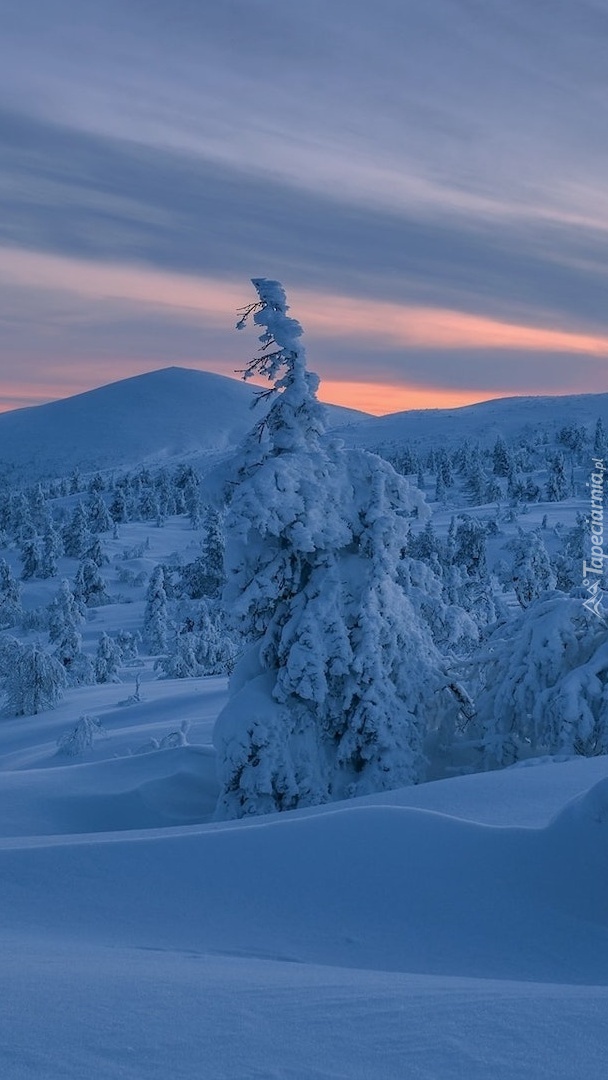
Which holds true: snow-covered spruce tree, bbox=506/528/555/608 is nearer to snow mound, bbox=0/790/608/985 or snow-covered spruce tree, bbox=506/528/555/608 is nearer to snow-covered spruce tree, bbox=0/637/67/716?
snow-covered spruce tree, bbox=0/637/67/716

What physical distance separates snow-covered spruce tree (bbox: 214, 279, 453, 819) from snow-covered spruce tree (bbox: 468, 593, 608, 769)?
1.29 meters

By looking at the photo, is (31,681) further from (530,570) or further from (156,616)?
(156,616)

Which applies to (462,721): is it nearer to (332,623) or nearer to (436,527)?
(332,623)

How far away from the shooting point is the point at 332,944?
545 centimetres

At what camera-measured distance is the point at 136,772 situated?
1617cm

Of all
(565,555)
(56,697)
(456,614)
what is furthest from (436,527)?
(456,614)

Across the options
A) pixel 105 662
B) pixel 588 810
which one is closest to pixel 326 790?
pixel 588 810

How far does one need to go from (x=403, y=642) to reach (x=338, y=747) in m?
2.00

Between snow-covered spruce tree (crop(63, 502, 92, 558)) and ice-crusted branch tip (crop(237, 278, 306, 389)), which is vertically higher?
ice-crusted branch tip (crop(237, 278, 306, 389))

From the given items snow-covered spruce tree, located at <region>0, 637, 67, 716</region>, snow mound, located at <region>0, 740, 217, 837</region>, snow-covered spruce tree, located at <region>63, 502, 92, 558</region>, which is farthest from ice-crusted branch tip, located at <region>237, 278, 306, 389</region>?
snow-covered spruce tree, located at <region>63, 502, 92, 558</region>

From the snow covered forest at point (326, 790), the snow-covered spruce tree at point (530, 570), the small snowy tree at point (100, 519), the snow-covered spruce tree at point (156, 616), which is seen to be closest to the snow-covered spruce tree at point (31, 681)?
the snow covered forest at point (326, 790)

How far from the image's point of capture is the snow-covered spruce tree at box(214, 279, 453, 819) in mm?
14086

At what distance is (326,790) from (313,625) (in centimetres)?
264

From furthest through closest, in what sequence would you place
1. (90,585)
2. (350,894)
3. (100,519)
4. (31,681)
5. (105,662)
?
(100,519)
(90,585)
(105,662)
(31,681)
(350,894)
